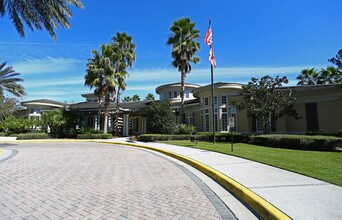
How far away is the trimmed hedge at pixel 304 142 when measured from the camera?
13670mm

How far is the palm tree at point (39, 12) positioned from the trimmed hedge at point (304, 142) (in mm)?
15381

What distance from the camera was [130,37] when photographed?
113ft

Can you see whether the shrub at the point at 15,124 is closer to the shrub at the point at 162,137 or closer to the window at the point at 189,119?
the shrub at the point at 162,137

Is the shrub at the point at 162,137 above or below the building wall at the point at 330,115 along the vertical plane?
below

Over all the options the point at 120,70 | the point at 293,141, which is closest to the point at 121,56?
the point at 120,70

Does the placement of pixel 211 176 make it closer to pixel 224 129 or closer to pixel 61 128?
pixel 224 129

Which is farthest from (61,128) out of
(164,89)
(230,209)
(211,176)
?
(230,209)

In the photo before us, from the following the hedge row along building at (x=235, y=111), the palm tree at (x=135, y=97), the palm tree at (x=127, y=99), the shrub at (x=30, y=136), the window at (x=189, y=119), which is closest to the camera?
the hedge row along building at (x=235, y=111)

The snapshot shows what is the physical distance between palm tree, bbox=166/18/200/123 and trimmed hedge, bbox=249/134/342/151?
12909 mm

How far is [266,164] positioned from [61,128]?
34.3m

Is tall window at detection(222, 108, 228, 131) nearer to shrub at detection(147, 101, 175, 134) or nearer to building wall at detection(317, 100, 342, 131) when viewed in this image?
shrub at detection(147, 101, 175, 134)

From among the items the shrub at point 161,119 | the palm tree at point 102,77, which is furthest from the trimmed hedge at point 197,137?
the palm tree at point 102,77

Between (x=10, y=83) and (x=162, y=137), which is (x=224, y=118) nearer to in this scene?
(x=162, y=137)

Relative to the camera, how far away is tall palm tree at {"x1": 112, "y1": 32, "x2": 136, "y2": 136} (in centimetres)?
3184
